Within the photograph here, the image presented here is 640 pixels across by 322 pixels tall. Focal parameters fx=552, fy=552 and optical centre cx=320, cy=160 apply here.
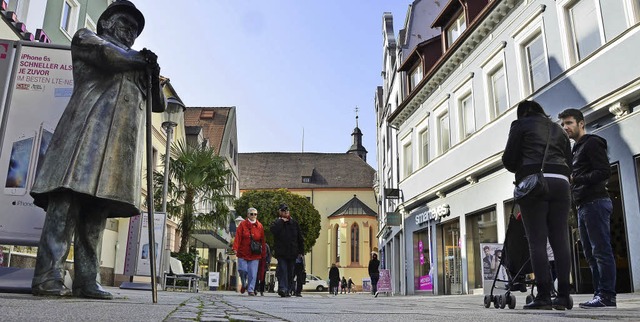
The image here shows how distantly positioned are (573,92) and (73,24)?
16.9 m

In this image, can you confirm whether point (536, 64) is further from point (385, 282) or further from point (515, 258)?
point (385, 282)

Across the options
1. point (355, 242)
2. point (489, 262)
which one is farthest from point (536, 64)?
point (355, 242)

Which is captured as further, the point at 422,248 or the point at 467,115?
the point at 422,248

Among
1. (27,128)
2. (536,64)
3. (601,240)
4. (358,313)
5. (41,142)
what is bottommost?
(358,313)

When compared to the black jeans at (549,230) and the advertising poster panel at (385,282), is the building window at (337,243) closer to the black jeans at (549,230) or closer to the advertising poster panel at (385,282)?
the advertising poster panel at (385,282)

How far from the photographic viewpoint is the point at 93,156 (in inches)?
155

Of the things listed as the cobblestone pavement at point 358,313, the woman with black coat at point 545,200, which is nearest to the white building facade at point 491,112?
the woman with black coat at point 545,200

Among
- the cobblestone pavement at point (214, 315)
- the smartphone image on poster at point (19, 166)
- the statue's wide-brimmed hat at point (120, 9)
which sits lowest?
the cobblestone pavement at point (214, 315)

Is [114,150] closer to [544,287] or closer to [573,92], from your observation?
[544,287]

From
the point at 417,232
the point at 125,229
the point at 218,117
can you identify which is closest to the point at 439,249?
the point at 417,232

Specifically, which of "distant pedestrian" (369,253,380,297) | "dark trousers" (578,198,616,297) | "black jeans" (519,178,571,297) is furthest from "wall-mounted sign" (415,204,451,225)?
→ "black jeans" (519,178,571,297)

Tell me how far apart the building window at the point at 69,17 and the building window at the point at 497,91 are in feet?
47.9

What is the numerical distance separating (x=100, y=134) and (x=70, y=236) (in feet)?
2.50

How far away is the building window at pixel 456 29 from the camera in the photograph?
19.8m
